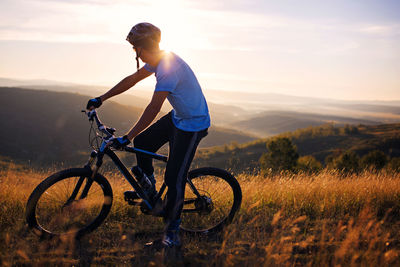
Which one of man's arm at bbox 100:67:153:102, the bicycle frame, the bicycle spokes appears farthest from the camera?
man's arm at bbox 100:67:153:102

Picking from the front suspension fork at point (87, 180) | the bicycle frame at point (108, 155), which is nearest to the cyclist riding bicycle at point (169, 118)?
the bicycle frame at point (108, 155)

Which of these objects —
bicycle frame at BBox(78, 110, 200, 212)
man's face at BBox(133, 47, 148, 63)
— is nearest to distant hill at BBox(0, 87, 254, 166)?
bicycle frame at BBox(78, 110, 200, 212)

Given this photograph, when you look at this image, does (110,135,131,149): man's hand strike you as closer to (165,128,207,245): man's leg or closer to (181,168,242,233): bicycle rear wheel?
(165,128,207,245): man's leg

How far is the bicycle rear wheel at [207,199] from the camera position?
423 cm

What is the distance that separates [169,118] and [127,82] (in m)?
0.78

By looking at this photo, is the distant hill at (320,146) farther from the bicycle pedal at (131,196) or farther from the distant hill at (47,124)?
the bicycle pedal at (131,196)

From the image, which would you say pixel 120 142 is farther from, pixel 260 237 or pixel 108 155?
pixel 260 237

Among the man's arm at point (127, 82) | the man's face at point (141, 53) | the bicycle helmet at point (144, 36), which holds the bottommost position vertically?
the man's arm at point (127, 82)

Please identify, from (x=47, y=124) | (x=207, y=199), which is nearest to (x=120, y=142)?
(x=207, y=199)

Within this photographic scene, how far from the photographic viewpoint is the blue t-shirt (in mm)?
3148

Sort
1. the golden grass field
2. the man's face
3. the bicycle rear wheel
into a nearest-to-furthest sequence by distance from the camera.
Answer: the golden grass field, the man's face, the bicycle rear wheel

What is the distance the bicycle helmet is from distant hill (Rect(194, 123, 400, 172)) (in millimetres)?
54943

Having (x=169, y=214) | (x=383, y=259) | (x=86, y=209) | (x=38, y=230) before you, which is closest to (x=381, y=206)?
(x=383, y=259)

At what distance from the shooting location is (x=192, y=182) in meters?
4.25
